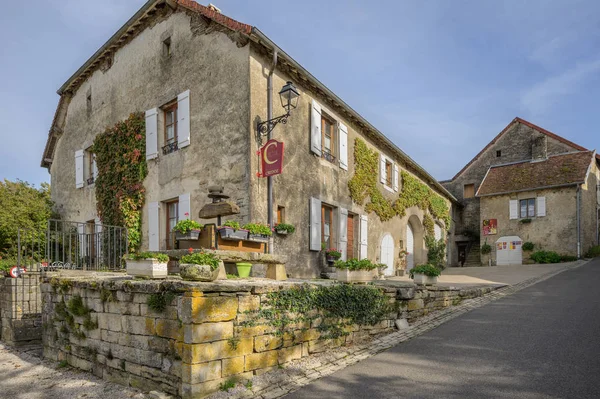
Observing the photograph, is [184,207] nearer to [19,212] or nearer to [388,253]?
[19,212]

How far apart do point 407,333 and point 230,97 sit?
590cm

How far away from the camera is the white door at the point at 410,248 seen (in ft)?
53.6

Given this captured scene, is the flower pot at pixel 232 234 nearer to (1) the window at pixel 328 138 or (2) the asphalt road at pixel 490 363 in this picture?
(2) the asphalt road at pixel 490 363

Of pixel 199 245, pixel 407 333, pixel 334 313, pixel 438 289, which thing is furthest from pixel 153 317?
pixel 438 289

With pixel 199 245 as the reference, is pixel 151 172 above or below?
above

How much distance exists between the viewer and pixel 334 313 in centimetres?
546

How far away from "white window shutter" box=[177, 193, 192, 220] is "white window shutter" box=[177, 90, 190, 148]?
1.22m

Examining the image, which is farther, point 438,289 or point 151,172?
point 151,172

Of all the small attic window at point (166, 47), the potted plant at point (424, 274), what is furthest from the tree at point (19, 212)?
the potted plant at point (424, 274)

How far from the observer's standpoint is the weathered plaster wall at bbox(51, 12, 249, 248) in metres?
8.72

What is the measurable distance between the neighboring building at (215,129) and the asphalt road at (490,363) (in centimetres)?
421

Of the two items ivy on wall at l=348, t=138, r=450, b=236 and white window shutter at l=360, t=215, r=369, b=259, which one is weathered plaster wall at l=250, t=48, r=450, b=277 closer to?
white window shutter at l=360, t=215, r=369, b=259

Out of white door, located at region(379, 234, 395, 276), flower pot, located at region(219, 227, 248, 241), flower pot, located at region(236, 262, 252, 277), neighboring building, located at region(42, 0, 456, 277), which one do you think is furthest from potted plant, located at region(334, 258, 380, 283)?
white door, located at region(379, 234, 395, 276)

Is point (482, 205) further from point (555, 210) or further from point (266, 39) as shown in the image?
point (266, 39)
